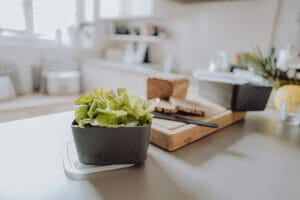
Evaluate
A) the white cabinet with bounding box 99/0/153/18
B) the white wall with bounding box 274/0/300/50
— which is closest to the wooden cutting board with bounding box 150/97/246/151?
the white wall with bounding box 274/0/300/50

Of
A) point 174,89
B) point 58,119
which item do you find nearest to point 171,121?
point 174,89

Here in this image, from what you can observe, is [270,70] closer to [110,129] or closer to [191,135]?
[191,135]

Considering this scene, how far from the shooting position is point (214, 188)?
1.24 feet

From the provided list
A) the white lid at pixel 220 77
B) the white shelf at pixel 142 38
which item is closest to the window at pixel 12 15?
the white shelf at pixel 142 38

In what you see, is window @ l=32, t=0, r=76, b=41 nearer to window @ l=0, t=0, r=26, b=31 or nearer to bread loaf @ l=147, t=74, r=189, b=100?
window @ l=0, t=0, r=26, b=31

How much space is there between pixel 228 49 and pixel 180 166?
208 centimetres

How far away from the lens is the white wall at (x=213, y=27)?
1966 millimetres

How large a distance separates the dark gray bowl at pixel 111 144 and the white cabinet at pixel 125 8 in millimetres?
2346

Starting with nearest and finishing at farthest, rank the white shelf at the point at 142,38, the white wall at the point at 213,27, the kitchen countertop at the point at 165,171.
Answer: the kitchen countertop at the point at 165,171
the white wall at the point at 213,27
the white shelf at the point at 142,38

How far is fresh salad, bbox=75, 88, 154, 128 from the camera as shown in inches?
14.7

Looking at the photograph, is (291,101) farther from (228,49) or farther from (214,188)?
(228,49)

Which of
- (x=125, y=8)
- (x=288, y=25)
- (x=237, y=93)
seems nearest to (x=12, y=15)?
(x=125, y=8)

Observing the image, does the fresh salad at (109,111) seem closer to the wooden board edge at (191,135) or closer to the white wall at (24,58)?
the wooden board edge at (191,135)

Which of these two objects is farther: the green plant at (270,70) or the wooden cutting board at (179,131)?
the green plant at (270,70)
